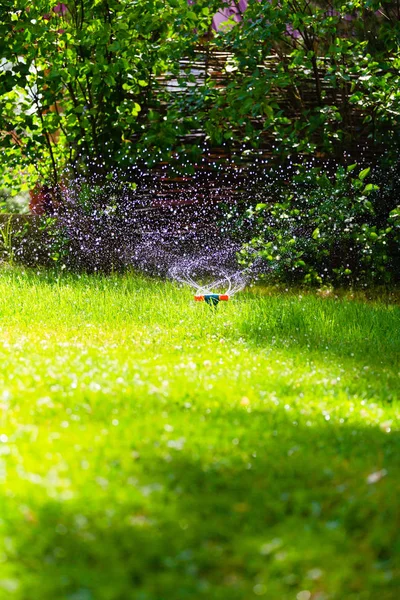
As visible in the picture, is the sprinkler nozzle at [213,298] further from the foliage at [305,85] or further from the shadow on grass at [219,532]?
the shadow on grass at [219,532]

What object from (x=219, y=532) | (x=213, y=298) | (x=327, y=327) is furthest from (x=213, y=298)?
(x=219, y=532)

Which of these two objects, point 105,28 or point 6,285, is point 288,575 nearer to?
point 6,285

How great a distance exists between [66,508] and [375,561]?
2.50ft

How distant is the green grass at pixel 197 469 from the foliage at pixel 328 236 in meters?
2.19

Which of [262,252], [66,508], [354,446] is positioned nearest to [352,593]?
[66,508]

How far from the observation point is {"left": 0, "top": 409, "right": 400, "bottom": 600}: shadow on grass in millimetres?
1703

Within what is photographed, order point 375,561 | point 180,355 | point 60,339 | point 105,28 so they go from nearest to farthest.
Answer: point 375,561 → point 180,355 → point 60,339 → point 105,28

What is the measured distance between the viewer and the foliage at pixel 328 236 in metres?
6.53

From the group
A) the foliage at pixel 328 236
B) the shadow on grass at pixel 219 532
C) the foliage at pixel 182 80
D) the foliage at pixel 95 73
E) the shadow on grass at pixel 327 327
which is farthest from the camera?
the foliage at pixel 95 73

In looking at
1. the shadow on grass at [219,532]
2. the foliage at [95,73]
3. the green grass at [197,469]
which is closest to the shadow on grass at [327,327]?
the green grass at [197,469]

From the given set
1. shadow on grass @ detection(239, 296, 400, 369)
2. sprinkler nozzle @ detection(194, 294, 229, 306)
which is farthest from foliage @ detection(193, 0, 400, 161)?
sprinkler nozzle @ detection(194, 294, 229, 306)

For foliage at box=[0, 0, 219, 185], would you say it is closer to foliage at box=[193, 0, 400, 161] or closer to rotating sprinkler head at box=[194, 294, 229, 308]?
foliage at box=[193, 0, 400, 161]

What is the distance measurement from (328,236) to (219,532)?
4.96 m

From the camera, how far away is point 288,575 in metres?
1.75
